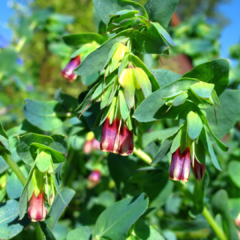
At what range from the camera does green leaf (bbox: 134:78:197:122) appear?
53 centimetres

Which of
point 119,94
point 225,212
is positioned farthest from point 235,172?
point 119,94

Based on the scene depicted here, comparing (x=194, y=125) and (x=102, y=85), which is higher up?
(x=102, y=85)

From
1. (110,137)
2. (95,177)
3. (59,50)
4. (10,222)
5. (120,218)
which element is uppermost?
(59,50)

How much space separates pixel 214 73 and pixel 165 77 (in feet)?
0.35

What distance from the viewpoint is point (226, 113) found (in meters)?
0.62

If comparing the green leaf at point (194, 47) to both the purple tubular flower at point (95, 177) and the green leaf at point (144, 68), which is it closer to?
the purple tubular flower at point (95, 177)

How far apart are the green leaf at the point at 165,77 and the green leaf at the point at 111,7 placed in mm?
145

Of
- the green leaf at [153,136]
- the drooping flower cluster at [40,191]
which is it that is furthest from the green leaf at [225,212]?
the drooping flower cluster at [40,191]

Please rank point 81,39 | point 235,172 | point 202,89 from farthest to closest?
1. point 235,172
2. point 81,39
3. point 202,89

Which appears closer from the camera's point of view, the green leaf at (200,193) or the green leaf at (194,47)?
the green leaf at (200,193)

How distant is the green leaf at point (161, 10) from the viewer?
59 centimetres

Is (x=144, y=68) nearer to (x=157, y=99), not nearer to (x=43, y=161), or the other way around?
(x=157, y=99)

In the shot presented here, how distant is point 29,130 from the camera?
0.81 metres

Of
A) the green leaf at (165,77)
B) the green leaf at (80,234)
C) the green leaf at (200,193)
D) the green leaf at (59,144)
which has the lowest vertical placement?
the green leaf at (200,193)
